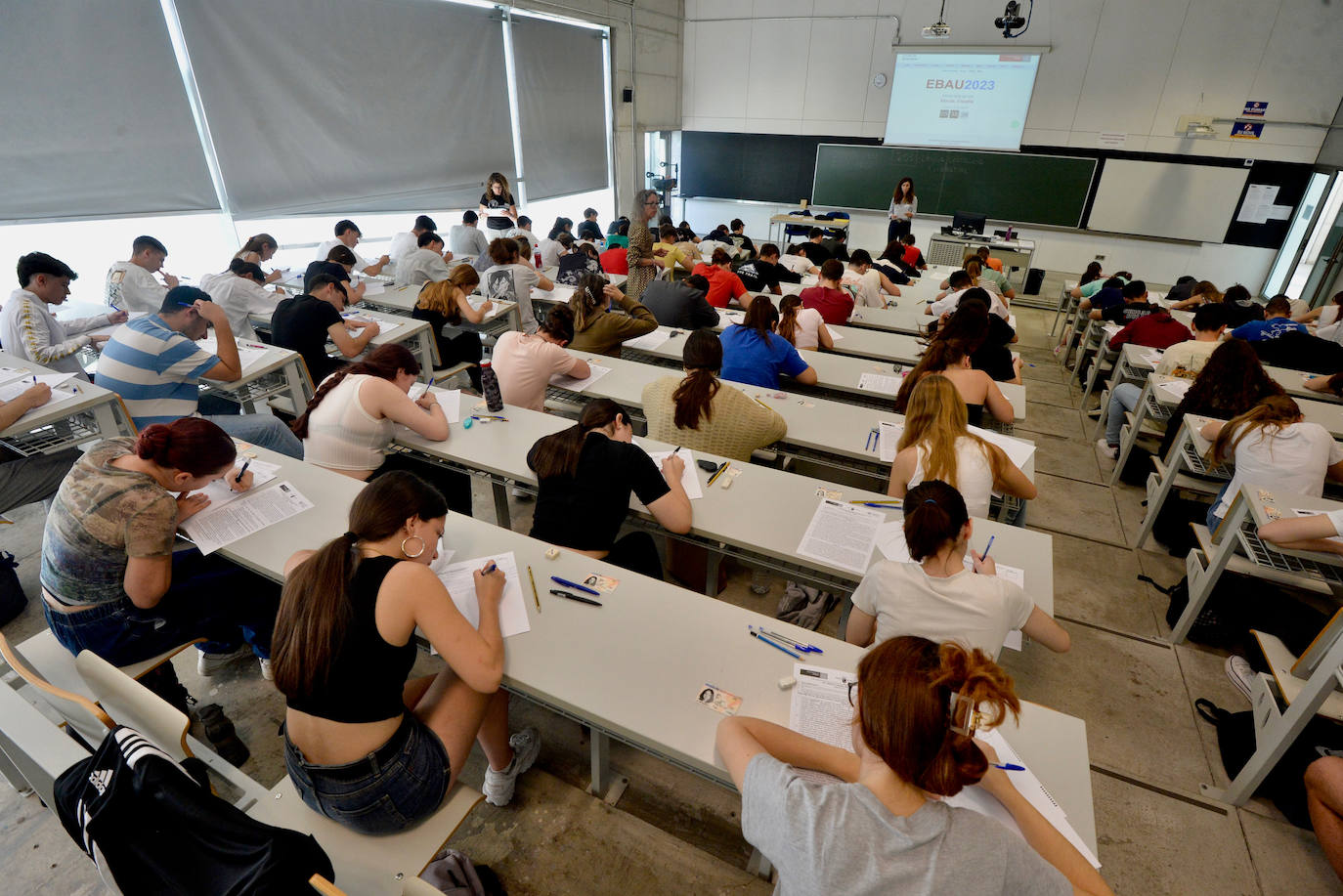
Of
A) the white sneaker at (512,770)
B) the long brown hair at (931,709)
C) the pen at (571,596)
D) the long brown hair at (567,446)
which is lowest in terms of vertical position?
the white sneaker at (512,770)

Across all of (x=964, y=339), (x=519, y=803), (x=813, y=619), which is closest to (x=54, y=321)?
(x=519, y=803)

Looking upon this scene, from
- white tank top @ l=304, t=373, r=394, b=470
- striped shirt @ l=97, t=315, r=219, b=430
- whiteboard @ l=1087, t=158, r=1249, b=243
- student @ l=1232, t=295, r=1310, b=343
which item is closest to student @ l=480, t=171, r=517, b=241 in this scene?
striped shirt @ l=97, t=315, r=219, b=430

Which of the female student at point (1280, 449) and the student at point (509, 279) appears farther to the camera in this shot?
the student at point (509, 279)

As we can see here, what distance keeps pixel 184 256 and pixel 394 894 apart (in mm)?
6380

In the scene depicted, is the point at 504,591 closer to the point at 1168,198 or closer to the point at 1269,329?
the point at 1269,329

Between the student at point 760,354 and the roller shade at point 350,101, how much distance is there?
517cm

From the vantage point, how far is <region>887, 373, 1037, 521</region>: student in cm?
231

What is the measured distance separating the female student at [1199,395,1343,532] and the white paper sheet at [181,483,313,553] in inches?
156

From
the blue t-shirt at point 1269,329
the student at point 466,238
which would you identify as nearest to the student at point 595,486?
the blue t-shirt at point 1269,329

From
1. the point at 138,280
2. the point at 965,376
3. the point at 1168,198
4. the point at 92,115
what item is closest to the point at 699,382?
the point at 965,376

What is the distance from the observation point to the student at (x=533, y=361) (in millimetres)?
3379

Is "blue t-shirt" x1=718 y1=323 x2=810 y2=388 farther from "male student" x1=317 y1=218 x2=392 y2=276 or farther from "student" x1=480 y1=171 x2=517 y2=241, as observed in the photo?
"student" x1=480 y1=171 x2=517 y2=241

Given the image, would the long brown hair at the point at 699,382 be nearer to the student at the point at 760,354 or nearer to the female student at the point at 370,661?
the student at the point at 760,354

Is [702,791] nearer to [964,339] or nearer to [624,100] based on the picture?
[964,339]
